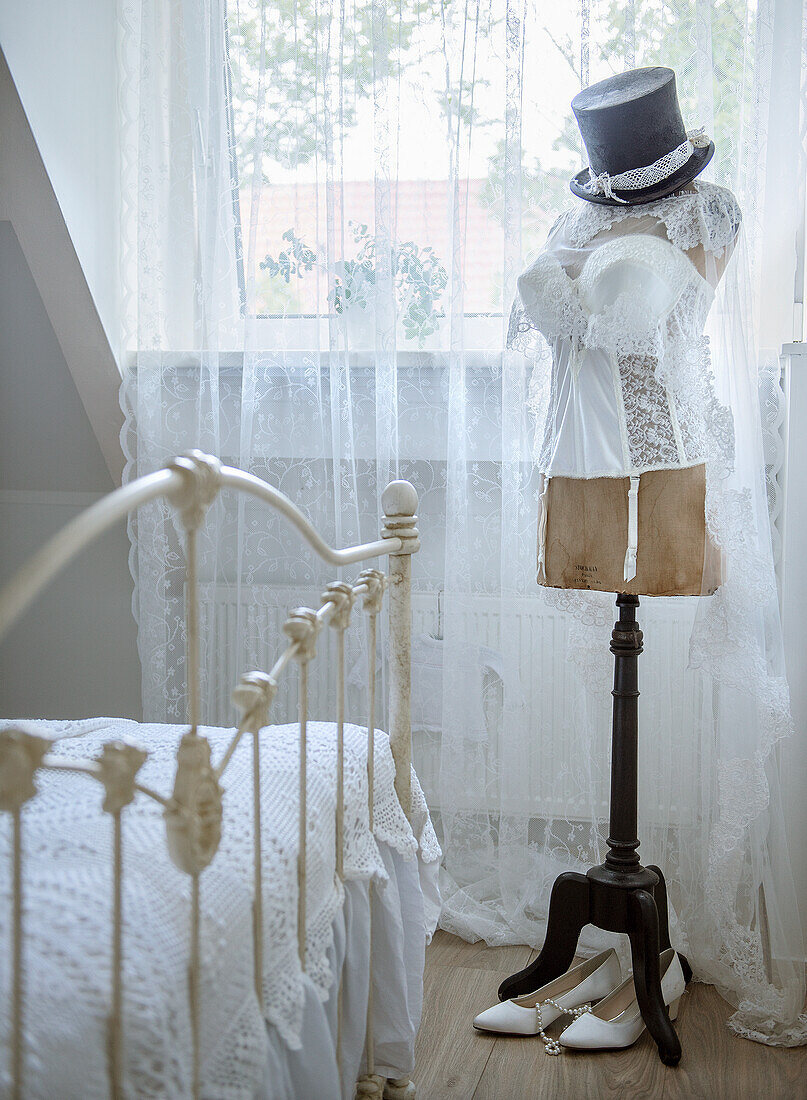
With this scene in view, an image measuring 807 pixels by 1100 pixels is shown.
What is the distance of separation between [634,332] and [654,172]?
28 centimetres

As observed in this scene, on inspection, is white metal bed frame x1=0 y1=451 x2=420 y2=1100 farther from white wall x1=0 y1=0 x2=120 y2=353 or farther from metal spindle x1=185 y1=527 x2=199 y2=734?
white wall x1=0 y1=0 x2=120 y2=353

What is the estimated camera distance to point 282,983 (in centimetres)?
102

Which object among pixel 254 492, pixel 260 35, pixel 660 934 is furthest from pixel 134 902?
pixel 260 35

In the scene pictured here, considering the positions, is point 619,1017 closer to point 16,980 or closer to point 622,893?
point 622,893

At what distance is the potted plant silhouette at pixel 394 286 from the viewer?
219 centimetres

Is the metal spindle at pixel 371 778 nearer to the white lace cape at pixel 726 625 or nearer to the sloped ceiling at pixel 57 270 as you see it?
the white lace cape at pixel 726 625

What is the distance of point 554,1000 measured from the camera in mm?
1853

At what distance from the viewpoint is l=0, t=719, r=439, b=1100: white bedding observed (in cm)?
Result: 76

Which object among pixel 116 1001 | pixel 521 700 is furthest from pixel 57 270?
pixel 116 1001

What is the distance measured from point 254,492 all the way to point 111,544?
172cm

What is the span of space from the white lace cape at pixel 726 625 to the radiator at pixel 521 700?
3.2 inches

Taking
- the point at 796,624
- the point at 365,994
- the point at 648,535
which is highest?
the point at 648,535

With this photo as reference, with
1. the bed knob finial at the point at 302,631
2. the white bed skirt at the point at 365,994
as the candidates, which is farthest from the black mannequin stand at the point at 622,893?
the bed knob finial at the point at 302,631

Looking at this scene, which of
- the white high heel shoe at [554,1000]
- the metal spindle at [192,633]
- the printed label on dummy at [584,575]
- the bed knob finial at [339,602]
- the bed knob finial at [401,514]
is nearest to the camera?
the metal spindle at [192,633]
